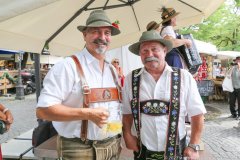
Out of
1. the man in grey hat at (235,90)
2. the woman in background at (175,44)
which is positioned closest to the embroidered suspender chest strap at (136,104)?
the woman in background at (175,44)

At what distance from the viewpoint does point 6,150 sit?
456 centimetres

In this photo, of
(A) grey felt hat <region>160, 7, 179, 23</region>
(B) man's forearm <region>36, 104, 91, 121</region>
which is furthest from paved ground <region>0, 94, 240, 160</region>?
(B) man's forearm <region>36, 104, 91, 121</region>

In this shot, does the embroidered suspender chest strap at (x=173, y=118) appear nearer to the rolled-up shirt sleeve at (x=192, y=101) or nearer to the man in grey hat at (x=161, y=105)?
the man in grey hat at (x=161, y=105)

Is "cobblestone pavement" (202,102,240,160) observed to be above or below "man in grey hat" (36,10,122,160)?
below

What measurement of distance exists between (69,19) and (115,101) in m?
2.71

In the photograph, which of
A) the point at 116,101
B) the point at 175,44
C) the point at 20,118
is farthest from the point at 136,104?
the point at 20,118

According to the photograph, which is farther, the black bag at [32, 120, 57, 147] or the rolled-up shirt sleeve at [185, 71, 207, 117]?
the black bag at [32, 120, 57, 147]

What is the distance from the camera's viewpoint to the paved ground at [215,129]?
632cm

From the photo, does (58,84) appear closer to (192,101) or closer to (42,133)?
(192,101)

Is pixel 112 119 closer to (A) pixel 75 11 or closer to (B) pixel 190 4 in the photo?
(A) pixel 75 11

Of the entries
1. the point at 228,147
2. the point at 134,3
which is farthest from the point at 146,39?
the point at 228,147

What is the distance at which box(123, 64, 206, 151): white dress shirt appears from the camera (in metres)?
2.39

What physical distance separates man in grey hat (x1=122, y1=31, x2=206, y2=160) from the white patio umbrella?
1.06m

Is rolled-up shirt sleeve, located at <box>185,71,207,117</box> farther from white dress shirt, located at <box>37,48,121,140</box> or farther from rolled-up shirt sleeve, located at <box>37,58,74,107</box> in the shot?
rolled-up shirt sleeve, located at <box>37,58,74,107</box>
